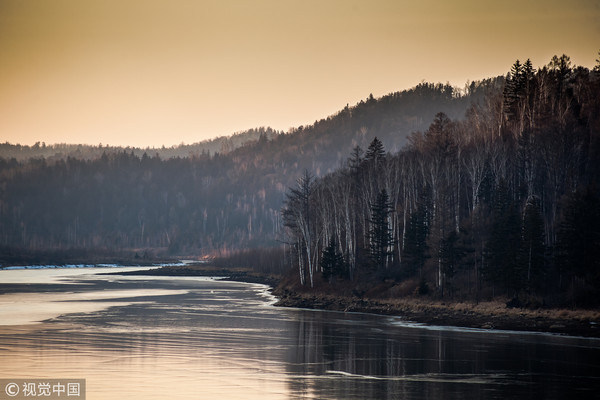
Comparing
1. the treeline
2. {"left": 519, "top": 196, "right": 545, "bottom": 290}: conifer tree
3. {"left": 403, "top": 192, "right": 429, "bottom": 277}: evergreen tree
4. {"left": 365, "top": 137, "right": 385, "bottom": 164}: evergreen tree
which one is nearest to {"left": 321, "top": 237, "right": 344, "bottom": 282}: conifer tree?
the treeline

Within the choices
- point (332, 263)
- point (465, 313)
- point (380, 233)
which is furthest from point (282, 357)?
point (332, 263)

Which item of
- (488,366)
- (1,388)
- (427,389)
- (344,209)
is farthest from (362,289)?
(1,388)

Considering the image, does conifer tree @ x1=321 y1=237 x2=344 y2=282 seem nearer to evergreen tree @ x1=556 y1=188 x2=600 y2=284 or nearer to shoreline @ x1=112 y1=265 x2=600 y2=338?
shoreline @ x1=112 y1=265 x2=600 y2=338

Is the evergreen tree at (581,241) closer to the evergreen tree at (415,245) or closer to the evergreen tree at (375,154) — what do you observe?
the evergreen tree at (415,245)

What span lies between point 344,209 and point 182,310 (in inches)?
1022

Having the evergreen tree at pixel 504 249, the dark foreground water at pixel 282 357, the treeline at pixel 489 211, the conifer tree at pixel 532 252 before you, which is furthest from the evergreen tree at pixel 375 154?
the conifer tree at pixel 532 252

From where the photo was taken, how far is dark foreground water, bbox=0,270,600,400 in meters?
29.7

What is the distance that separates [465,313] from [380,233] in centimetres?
1771

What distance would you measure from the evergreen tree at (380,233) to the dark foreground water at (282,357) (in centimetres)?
1225

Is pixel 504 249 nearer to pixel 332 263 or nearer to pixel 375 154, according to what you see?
pixel 332 263

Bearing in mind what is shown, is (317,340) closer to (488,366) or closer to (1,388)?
(488,366)

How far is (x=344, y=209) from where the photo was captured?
83625 millimetres

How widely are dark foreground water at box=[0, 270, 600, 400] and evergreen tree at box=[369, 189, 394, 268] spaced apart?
482 inches

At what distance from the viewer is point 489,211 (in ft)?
244
